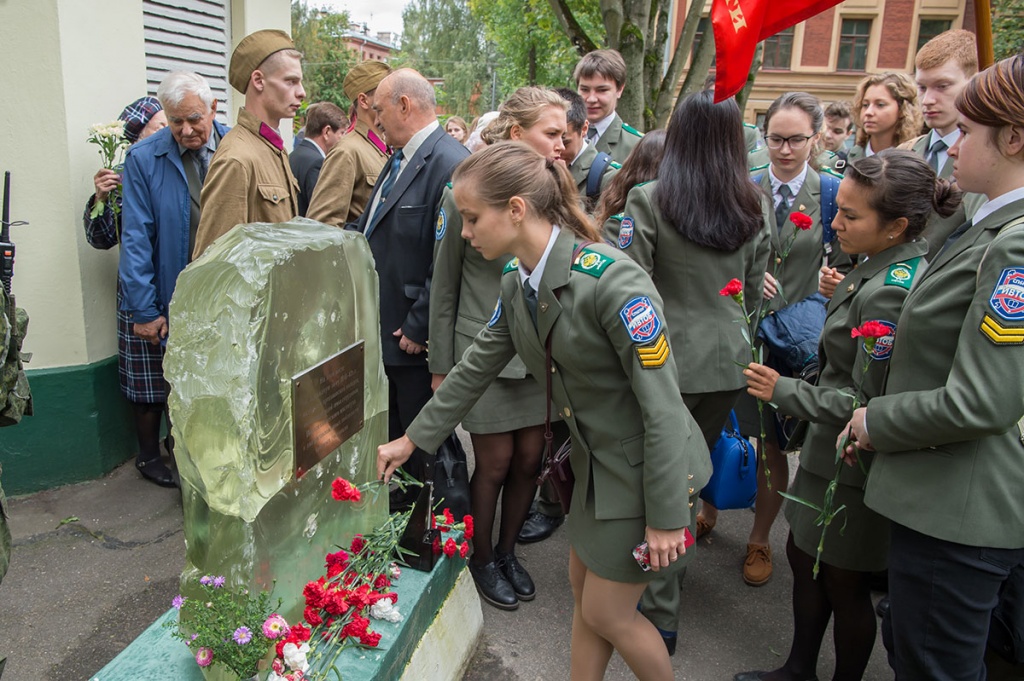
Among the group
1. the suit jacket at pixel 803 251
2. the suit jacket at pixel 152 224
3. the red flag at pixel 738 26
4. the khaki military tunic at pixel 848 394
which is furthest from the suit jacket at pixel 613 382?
the suit jacket at pixel 152 224

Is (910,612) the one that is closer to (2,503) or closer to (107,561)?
(2,503)

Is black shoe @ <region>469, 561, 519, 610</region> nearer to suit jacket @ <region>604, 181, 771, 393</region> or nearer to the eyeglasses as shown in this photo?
suit jacket @ <region>604, 181, 771, 393</region>

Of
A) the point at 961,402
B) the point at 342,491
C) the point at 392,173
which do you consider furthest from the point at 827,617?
the point at 392,173

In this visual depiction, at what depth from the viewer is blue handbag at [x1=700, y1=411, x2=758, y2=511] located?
328 centimetres

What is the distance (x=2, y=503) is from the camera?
7.30 feet

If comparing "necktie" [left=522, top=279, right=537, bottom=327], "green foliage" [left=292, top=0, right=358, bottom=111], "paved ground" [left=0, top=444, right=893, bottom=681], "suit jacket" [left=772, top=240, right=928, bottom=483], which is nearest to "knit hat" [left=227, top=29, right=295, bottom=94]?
"paved ground" [left=0, top=444, right=893, bottom=681]

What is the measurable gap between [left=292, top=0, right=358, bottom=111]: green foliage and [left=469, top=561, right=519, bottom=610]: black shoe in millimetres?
22964

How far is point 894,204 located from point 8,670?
335cm

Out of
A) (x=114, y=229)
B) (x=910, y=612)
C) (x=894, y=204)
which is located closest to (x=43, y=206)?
(x=114, y=229)

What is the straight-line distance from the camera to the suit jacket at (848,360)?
90.6 inches

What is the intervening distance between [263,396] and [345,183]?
2.28m

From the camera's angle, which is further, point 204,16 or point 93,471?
point 204,16

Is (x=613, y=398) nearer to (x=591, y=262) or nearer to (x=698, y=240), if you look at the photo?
(x=591, y=262)

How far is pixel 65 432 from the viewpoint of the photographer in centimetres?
413
